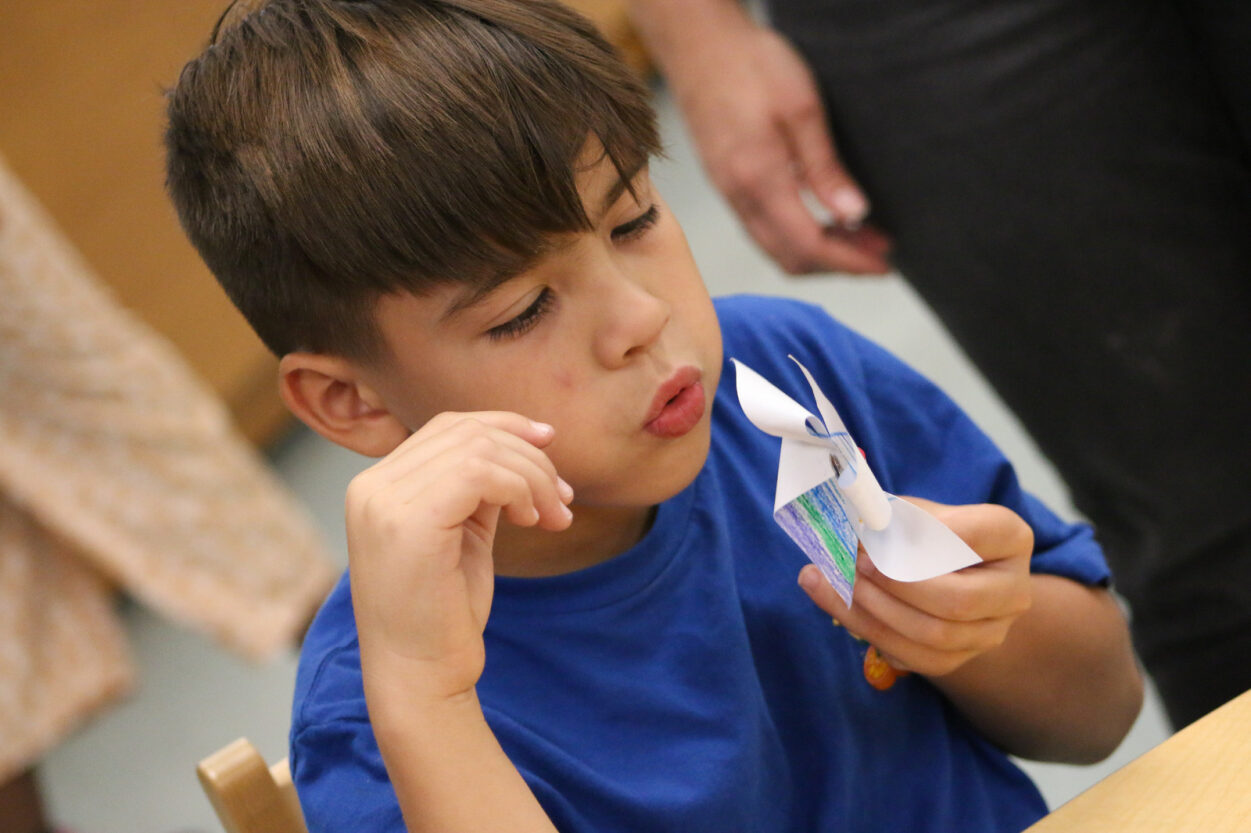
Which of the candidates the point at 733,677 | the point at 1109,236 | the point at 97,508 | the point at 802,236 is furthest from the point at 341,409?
the point at 97,508

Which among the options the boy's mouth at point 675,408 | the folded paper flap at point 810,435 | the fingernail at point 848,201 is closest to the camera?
the folded paper flap at point 810,435

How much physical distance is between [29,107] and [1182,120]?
1.96m

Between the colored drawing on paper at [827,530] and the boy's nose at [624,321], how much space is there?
127 mm

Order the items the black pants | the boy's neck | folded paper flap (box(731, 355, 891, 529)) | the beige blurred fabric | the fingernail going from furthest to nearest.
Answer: the beige blurred fabric < the fingernail < the black pants < the boy's neck < folded paper flap (box(731, 355, 891, 529))

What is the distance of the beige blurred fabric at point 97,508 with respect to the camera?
179 cm

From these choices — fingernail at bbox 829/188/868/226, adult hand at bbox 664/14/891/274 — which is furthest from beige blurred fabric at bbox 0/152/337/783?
fingernail at bbox 829/188/868/226

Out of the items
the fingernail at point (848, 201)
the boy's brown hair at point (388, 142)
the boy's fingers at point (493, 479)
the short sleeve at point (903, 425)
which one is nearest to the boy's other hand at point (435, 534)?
the boy's fingers at point (493, 479)

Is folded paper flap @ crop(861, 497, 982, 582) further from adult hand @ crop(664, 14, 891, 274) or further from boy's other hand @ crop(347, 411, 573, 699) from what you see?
adult hand @ crop(664, 14, 891, 274)

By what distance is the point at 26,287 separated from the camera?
172 cm

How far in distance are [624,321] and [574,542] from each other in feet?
0.66

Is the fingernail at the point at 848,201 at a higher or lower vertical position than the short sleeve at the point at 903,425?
higher

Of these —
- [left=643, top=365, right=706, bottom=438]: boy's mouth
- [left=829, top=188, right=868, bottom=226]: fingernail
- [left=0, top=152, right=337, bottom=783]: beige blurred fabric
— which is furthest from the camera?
[left=0, top=152, right=337, bottom=783]: beige blurred fabric

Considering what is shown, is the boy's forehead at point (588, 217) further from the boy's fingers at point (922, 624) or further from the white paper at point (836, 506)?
the boy's fingers at point (922, 624)

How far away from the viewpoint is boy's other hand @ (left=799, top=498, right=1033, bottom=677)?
738 millimetres
